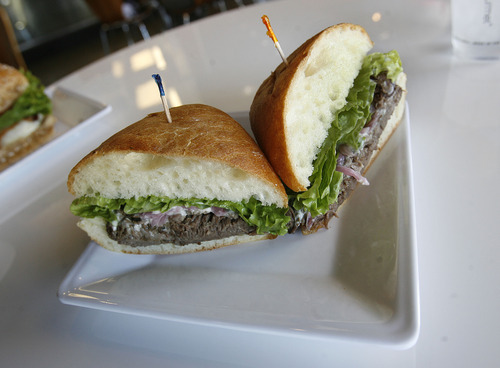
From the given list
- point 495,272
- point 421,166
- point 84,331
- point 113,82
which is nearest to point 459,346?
point 495,272

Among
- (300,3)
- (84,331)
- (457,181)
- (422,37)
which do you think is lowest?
(84,331)

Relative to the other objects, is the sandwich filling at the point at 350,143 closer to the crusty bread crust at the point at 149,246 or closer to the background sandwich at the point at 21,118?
the crusty bread crust at the point at 149,246

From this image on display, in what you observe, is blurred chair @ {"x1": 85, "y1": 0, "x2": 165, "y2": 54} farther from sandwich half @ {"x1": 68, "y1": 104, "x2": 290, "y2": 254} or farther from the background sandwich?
sandwich half @ {"x1": 68, "y1": 104, "x2": 290, "y2": 254}

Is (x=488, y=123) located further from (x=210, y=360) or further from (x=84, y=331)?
(x=84, y=331)

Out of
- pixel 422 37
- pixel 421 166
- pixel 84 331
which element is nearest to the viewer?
pixel 84 331

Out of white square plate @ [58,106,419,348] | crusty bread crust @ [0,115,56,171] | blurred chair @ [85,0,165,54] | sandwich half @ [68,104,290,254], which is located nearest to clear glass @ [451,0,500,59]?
white square plate @ [58,106,419,348]
